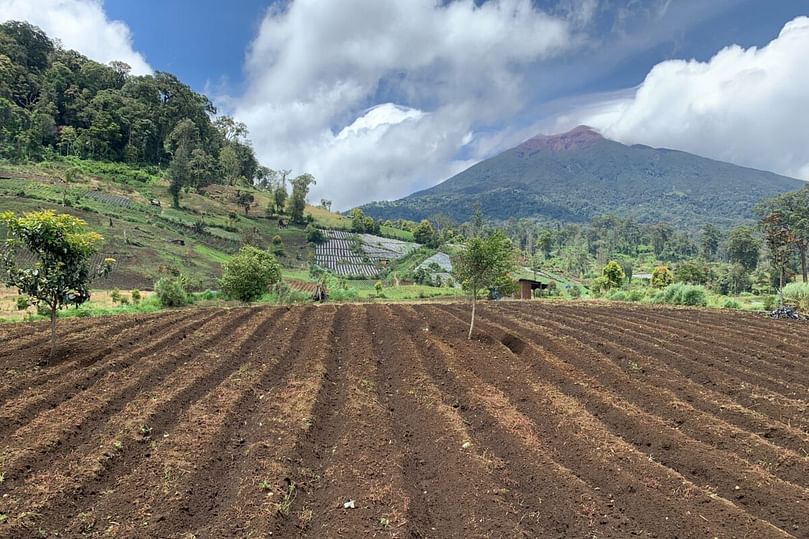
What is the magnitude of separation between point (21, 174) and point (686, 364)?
250 ft

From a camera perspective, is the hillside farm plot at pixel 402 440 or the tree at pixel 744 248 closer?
the hillside farm plot at pixel 402 440

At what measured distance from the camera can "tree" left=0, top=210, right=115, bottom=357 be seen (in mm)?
11484

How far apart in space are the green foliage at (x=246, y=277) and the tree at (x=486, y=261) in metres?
16.3

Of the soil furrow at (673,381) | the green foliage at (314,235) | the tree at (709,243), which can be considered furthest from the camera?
the tree at (709,243)

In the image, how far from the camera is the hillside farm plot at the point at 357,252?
221ft

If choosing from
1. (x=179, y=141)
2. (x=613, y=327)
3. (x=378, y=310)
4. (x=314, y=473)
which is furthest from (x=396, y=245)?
(x=314, y=473)

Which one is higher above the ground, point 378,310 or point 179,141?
point 179,141

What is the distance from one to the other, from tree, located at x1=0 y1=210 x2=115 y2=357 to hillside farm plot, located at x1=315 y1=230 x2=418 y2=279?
49.4 meters

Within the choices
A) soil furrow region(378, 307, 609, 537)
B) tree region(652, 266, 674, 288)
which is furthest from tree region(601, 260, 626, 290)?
soil furrow region(378, 307, 609, 537)

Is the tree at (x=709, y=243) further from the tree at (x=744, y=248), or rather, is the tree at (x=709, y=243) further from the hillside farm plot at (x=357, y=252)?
the hillside farm plot at (x=357, y=252)

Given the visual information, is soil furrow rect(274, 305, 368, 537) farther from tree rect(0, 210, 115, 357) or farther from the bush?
the bush

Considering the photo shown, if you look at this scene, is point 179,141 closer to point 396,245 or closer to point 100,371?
point 396,245

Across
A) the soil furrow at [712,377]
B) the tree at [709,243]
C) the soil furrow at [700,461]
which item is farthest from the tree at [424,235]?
the soil furrow at [700,461]

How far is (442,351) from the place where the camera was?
1374 cm
